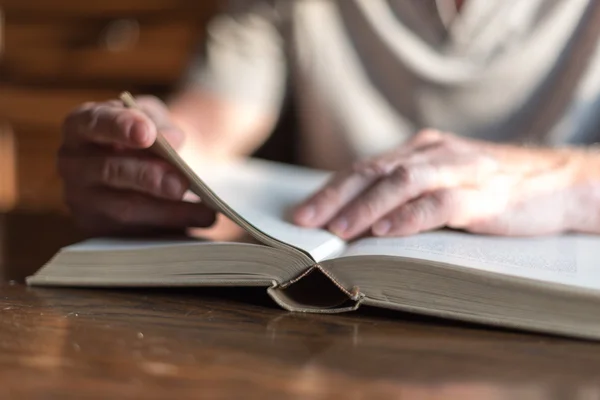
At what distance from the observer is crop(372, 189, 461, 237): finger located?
0.61 m

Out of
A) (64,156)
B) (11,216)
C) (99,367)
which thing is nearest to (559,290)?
(99,367)

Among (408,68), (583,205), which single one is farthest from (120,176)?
(408,68)

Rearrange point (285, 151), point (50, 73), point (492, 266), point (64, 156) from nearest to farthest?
1. point (492, 266)
2. point (64, 156)
3. point (285, 151)
4. point (50, 73)

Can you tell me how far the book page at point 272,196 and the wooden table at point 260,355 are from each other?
0.19ft

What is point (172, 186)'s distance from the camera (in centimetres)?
63

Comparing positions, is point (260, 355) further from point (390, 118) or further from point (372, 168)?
point (390, 118)

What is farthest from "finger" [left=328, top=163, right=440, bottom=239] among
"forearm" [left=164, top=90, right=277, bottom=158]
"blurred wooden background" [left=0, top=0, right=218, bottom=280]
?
"blurred wooden background" [left=0, top=0, right=218, bottom=280]

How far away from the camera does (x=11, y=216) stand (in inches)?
45.3

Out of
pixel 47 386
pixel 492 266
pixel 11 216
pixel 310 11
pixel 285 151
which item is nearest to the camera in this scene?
pixel 47 386

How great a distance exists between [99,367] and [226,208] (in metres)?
0.18

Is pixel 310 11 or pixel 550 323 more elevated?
pixel 310 11

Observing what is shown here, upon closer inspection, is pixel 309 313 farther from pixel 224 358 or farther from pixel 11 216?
pixel 11 216

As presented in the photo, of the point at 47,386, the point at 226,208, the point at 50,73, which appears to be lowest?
the point at 47,386

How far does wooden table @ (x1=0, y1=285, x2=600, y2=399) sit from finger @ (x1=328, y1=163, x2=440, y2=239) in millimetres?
96
